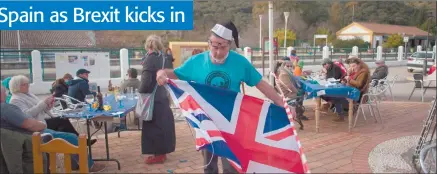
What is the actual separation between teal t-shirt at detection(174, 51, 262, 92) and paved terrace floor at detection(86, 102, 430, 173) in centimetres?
147

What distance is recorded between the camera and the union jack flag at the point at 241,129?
269 centimetres

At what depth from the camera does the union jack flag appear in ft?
8.81

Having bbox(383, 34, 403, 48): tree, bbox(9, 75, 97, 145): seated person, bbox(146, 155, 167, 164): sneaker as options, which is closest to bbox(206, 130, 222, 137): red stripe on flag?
bbox(146, 155, 167, 164): sneaker

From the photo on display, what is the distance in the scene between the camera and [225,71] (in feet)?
8.91

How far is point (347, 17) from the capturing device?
68000 millimetres

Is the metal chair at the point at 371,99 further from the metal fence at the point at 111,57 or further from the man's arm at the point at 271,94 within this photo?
the metal fence at the point at 111,57

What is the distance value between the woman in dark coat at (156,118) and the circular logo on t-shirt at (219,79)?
129 cm

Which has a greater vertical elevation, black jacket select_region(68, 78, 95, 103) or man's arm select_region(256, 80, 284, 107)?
man's arm select_region(256, 80, 284, 107)

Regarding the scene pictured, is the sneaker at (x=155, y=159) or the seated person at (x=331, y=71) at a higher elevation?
the seated person at (x=331, y=71)

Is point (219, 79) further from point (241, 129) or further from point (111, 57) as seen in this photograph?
point (111, 57)

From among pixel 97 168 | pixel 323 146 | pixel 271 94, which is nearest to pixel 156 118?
pixel 97 168

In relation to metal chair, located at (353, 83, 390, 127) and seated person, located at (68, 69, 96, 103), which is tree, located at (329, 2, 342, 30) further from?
seated person, located at (68, 69, 96, 103)

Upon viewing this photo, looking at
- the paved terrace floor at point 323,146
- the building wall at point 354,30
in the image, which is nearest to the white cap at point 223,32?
the paved terrace floor at point 323,146

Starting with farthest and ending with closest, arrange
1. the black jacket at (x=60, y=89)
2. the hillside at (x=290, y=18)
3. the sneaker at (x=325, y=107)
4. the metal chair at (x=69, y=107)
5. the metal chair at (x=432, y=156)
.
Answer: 1. the hillside at (x=290, y=18)
2. the sneaker at (x=325, y=107)
3. the black jacket at (x=60, y=89)
4. the metal chair at (x=69, y=107)
5. the metal chair at (x=432, y=156)
